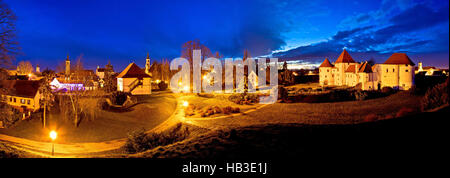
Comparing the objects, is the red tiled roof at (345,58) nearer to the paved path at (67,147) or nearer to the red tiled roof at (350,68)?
the red tiled roof at (350,68)

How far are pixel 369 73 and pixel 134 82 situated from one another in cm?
3085

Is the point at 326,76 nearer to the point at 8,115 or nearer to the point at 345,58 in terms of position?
the point at 345,58

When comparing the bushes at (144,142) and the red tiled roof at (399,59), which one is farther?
the red tiled roof at (399,59)

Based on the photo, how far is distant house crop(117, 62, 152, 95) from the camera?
26.0 metres

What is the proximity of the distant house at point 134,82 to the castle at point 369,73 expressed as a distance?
28498 millimetres

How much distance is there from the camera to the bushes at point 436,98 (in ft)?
27.3

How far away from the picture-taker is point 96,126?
46.8 feet

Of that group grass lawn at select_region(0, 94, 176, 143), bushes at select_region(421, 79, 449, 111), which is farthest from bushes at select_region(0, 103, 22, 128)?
bushes at select_region(421, 79, 449, 111)

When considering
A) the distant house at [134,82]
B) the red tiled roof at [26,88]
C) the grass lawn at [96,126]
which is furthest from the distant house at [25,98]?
the distant house at [134,82]

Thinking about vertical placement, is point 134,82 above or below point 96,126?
above

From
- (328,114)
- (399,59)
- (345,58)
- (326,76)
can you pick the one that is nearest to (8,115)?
(328,114)

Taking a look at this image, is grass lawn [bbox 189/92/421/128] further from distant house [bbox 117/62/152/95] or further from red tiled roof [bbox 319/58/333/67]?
red tiled roof [bbox 319/58/333/67]
